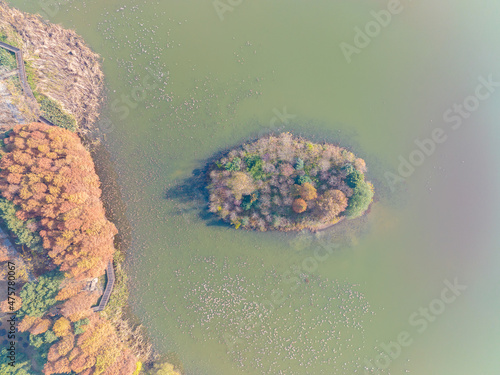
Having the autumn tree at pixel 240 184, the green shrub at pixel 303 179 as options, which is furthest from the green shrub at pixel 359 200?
the autumn tree at pixel 240 184

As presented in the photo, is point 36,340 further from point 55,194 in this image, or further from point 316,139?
point 316,139

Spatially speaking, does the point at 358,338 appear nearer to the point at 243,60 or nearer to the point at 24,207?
the point at 243,60

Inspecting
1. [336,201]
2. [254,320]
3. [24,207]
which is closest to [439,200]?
[336,201]

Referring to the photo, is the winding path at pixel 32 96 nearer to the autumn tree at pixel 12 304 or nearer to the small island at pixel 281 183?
the autumn tree at pixel 12 304

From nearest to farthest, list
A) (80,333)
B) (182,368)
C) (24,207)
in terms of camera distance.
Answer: (24,207) → (80,333) → (182,368)

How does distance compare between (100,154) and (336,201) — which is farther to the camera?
(100,154)

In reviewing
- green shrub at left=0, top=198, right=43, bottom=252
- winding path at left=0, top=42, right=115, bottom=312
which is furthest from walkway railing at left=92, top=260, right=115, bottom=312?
green shrub at left=0, top=198, right=43, bottom=252
